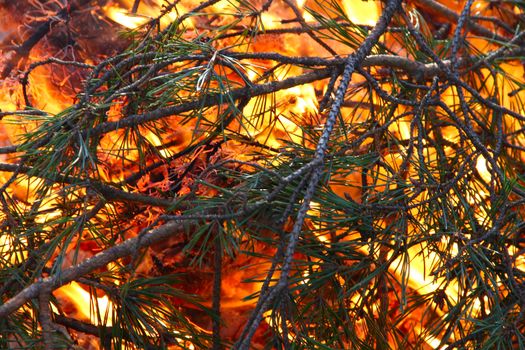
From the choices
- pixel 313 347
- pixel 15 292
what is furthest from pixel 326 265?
pixel 15 292

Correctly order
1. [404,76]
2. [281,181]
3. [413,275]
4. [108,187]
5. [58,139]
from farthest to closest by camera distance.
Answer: [413,275] < [404,76] < [108,187] < [58,139] < [281,181]

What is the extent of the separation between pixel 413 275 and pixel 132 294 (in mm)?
544

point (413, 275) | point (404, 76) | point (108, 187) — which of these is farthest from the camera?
point (413, 275)

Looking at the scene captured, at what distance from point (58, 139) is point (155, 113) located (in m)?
0.10

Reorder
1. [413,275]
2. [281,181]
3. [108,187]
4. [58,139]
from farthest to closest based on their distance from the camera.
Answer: [413,275] → [108,187] → [58,139] → [281,181]

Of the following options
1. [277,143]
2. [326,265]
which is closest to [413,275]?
[277,143]

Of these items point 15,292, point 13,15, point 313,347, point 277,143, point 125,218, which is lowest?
point 313,347

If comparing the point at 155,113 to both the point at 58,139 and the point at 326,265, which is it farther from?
the point at 326,265

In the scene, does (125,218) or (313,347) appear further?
(125,218)

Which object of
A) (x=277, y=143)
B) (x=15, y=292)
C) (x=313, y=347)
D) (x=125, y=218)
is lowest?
(x=313, y=347)

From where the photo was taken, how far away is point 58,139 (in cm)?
56

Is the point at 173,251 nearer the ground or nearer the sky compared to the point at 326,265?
nearer the sky

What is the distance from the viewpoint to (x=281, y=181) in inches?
18.0

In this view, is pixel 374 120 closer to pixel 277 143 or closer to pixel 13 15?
pixel 277 143
